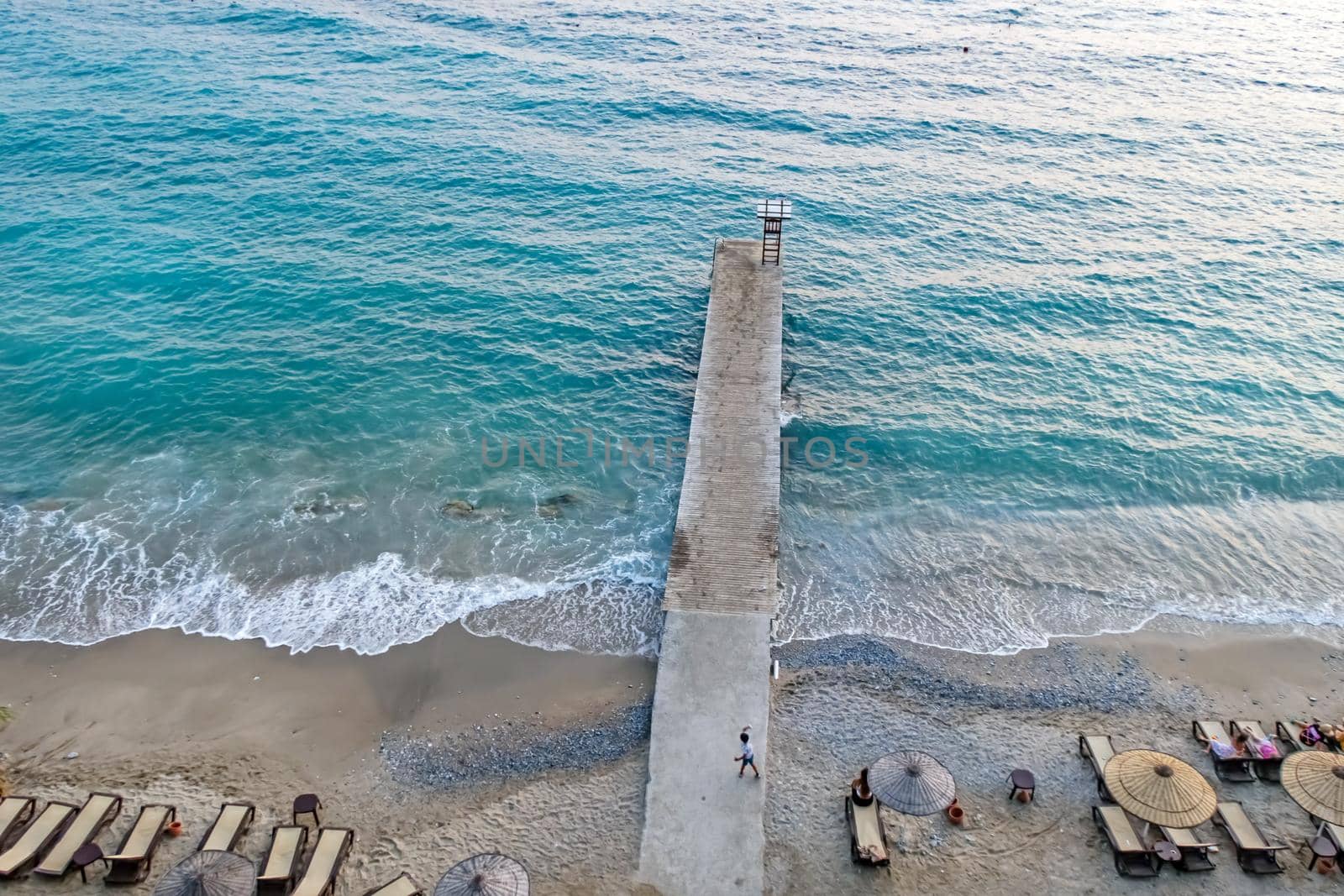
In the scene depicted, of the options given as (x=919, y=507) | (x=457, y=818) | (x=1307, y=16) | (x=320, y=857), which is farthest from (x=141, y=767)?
(x=1307, y=16)

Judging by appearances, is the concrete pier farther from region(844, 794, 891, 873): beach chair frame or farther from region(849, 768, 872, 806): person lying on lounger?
region(849, 768, 872, 806): person lying on lounger

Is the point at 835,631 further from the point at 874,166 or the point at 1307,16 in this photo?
the point at 1307,16

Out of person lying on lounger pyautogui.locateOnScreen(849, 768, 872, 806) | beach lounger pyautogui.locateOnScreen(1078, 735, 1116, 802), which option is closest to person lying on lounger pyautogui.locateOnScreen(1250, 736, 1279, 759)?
beach lounger pyautogui.locateOnScreen(1078, 735, 1116, 802)

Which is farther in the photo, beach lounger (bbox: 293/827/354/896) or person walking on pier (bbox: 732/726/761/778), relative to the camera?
person walking on pier (bbox: 732/726/761/778)

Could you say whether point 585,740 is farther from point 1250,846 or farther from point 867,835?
point 1250,846

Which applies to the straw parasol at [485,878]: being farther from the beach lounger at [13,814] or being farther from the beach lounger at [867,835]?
the beach lounger at [13,814]

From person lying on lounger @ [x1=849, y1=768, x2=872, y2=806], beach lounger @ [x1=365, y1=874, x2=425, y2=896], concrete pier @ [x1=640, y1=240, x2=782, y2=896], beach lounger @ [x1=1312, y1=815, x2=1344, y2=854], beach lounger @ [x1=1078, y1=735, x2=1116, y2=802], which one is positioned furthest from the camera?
beach lounger @ [x1=1078, y1=735, x2=1116, y2=802]

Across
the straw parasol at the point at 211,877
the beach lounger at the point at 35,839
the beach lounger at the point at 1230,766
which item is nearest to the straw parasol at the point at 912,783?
the beach lounger at the point at 1230,766
